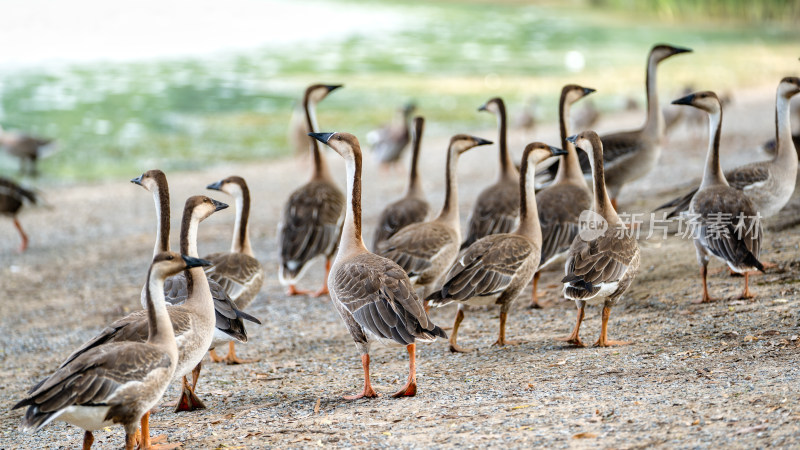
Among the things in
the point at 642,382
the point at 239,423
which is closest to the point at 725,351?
the point at 642,382

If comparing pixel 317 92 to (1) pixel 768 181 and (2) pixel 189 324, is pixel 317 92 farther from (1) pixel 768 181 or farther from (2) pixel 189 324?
(2) pixel 189 324

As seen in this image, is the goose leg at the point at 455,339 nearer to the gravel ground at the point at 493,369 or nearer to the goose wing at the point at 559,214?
the gravel ground at the point at 493,369

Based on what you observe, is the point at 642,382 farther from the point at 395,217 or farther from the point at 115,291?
the point at 115,291

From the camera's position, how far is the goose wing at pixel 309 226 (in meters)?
10.8

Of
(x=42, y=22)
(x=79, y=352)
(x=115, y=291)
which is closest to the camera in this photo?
(x=79, y=352)

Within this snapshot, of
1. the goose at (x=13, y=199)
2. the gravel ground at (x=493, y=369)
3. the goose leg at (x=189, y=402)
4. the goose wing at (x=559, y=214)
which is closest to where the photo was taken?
the gravel ground at (x=493, y=369)

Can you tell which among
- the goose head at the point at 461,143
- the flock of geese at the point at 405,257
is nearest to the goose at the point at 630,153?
the flock of geese at the point at 405,257

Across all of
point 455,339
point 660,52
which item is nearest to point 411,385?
point 455,339

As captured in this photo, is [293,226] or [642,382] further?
[293,226]

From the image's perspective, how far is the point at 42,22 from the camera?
6116 centimetres

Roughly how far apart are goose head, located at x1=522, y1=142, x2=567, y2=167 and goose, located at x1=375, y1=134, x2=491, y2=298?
29.3 inches

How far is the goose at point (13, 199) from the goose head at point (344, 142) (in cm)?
864

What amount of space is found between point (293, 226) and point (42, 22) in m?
56.8

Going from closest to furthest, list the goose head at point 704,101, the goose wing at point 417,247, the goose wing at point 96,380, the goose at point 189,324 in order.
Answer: the goose wing at point 96,380, the goose at point 189,324, the goose wing at point 417,247, the goose head at point 704,101
